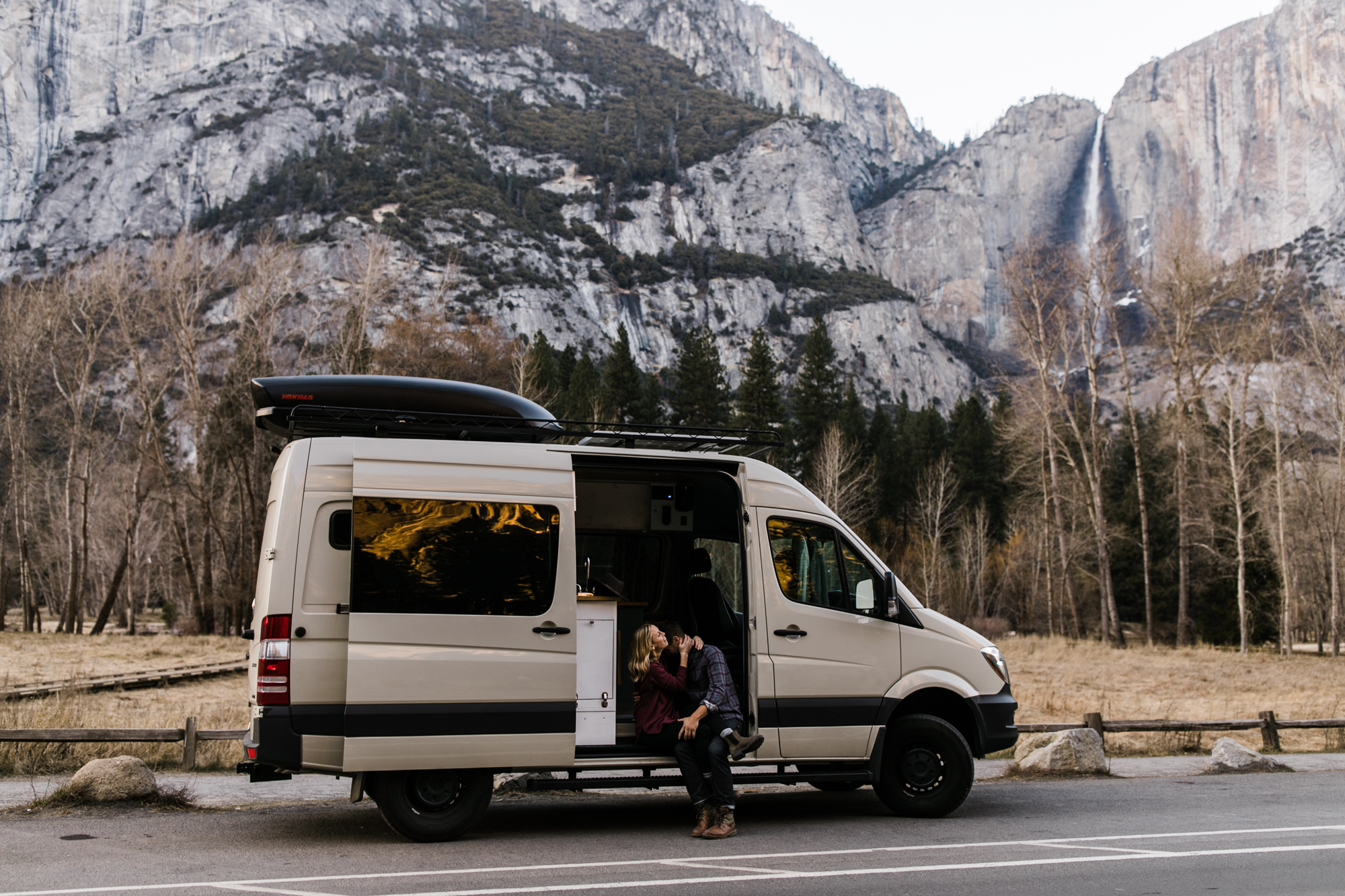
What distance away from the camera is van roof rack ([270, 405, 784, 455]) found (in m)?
7.34

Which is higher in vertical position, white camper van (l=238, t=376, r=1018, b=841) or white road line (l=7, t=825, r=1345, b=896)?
white camper van (l=238, t=376, r=1018, b=841)

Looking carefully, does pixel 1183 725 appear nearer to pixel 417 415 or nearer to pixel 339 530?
pixel 417 415

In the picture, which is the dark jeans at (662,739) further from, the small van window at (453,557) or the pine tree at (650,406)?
the pine tree at (650,406)

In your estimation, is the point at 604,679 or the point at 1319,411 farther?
the point at 1319,411

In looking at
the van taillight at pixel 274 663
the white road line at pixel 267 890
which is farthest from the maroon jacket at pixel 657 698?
the white road line at pixel 267 890

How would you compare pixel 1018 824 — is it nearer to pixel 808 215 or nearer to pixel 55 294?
pixel 55 294

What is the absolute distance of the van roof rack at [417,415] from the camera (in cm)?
739

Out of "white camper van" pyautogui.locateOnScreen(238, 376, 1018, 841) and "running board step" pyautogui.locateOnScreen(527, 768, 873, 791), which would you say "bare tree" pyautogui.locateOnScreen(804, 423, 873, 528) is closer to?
"white camper van" pyautogui.locateOnScreen(238, 376, 1018, 841)

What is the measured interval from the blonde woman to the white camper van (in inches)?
6.3

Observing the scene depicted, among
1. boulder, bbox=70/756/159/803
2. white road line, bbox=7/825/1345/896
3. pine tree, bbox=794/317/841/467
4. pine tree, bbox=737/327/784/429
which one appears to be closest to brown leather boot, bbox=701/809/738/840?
white road line, bbox=7/825/1345/896

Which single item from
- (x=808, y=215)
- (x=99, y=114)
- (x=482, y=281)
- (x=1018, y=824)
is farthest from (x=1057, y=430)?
(x=99, y=114)

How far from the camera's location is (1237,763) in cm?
1117

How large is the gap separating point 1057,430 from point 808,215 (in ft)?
415

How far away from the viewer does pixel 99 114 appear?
6250 inches
